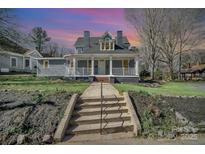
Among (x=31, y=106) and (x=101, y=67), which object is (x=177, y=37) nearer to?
(x=101, y=67)

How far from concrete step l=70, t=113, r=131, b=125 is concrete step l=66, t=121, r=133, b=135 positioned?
80 millimetres

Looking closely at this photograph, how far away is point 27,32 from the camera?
19.2 feet

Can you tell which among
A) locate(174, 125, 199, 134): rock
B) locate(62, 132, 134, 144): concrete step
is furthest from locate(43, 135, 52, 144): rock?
locate(174, 125, 199, 134): rock

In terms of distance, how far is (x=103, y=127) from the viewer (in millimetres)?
5395

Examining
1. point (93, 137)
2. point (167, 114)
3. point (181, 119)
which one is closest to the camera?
point (93, 137)

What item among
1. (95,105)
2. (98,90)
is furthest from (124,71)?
(95,105)

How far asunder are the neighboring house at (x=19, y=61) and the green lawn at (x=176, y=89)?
5.71 ft

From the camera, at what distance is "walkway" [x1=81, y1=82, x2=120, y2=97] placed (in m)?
5.95

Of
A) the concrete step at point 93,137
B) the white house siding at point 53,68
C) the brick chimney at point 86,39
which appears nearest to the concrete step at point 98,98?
the white house siding at point 53,68

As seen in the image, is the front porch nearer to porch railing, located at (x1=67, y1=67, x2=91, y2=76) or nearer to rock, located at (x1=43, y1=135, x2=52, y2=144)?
porch railing, located at (x1=67, y1=67, x2=91, y2=76)

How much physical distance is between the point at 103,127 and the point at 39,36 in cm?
216
